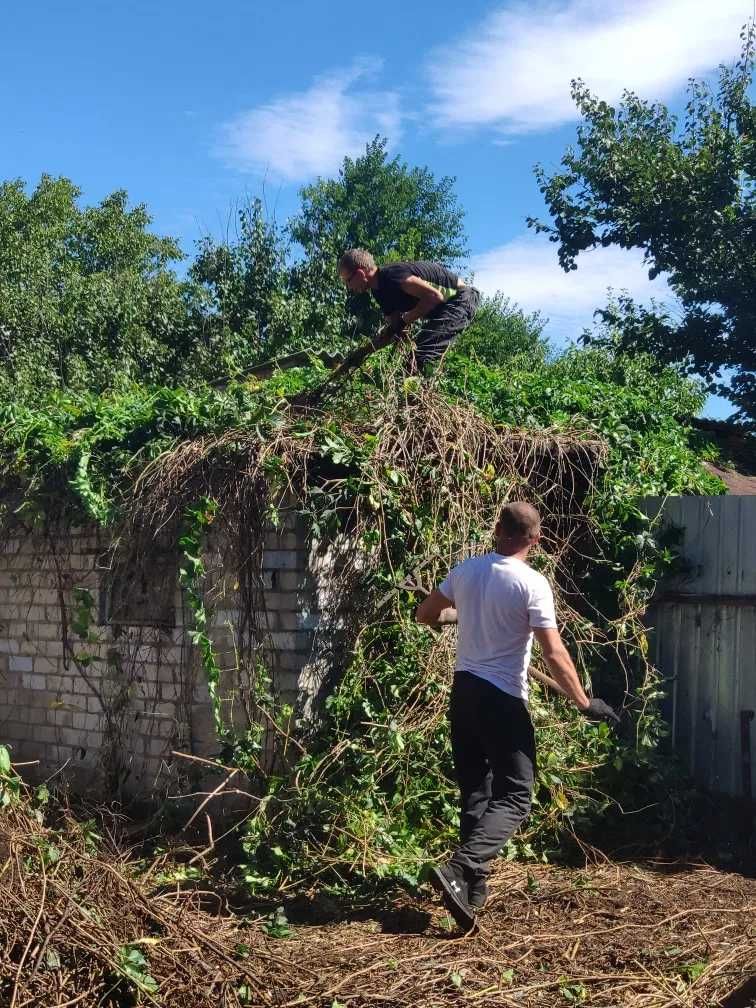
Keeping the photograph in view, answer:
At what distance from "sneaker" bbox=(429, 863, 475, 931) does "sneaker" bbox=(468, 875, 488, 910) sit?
0.06 m

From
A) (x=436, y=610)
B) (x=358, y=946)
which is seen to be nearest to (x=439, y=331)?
(x=436, y=610)

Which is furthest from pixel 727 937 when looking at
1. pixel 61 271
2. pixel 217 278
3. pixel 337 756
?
pixel 61 271

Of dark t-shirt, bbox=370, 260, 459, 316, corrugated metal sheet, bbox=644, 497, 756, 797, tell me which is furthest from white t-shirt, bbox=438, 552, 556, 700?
dark t-shirt, bbox=370, 260, 459, 316

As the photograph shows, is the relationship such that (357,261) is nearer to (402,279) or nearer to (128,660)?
(402,279)

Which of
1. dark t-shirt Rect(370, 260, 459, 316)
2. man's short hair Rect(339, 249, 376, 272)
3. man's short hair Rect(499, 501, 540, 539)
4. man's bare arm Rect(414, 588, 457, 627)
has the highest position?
man's short hair Rect(339, 249, 376, 272)

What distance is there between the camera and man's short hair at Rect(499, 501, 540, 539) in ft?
15.8

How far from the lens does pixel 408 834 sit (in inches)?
220

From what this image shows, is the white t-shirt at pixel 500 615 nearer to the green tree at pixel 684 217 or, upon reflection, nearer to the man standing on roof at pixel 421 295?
the man standing on roof at pixel 421 295

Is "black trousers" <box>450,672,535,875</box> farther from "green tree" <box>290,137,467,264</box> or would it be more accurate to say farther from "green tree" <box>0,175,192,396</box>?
"green tree" <box>290,137,467,264</box>

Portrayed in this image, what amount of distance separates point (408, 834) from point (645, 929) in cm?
129

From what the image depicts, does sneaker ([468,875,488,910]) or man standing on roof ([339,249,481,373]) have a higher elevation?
man standing on roof ([339,249,481,373])

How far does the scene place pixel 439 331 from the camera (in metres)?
7.10

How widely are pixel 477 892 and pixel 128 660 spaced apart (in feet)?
10.9

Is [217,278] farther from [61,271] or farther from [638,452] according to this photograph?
[638,452]
